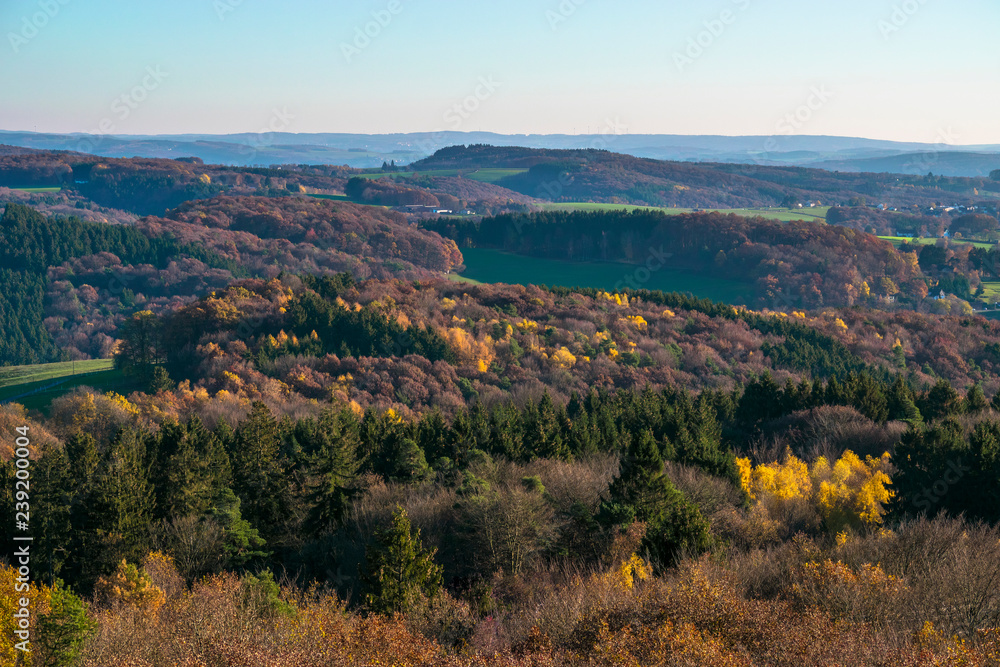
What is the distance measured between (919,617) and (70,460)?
35.6m

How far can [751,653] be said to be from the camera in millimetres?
16922

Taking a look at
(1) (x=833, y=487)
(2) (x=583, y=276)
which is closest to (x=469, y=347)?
(1) (x=833, y=487)

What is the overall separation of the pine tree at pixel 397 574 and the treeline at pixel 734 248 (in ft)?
394

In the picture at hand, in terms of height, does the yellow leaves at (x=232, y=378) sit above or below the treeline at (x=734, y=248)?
below

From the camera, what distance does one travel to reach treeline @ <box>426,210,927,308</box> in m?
139

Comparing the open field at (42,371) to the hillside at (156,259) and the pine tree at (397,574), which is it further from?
the pine tree at (397,574)

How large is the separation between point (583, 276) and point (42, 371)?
98723 millimetres

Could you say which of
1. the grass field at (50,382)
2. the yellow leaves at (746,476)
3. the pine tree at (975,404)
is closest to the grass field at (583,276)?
the grass field at (50,382)

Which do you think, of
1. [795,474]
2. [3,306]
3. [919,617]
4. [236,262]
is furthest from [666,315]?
[3,306]

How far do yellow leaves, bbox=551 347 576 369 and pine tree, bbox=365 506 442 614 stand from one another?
58.6 metres

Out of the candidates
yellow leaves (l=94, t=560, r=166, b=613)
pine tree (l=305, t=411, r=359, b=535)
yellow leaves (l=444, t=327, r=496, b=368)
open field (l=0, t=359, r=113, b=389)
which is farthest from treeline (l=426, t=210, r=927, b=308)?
yellow leaves (l=94, t=560, r=166, b=613)

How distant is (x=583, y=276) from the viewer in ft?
515

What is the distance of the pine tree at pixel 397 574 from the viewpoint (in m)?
23.9

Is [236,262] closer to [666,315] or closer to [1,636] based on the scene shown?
[666,315]
